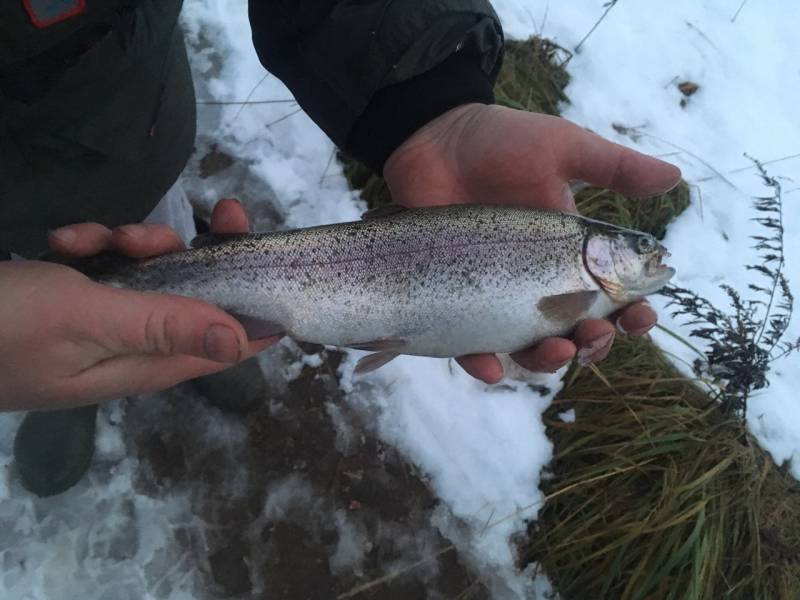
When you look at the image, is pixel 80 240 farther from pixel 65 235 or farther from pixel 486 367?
Result: pixel 486 367

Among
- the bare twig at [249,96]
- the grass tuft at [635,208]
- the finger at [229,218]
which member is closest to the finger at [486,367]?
the finger at [229,218]

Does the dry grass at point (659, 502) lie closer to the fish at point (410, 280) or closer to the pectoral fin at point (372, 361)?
the fish at point (410, 280)

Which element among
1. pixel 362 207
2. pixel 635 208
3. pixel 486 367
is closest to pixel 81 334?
pixel 486 367

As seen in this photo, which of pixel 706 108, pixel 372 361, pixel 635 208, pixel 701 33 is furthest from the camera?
pixel 701 33

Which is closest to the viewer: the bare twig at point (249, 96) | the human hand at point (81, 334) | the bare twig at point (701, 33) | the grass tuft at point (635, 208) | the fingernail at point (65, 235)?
the human hand at point (81, 334)

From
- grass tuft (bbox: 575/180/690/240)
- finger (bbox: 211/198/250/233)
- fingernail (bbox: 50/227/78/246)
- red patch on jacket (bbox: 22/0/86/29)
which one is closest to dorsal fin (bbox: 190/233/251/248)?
finger (bbox: 211/198/250/233)

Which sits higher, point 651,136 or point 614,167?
point 614,167

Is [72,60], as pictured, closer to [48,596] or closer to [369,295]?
[369,295]
